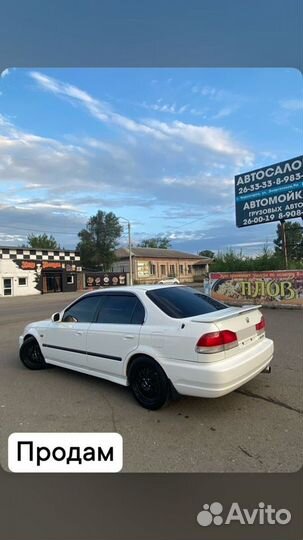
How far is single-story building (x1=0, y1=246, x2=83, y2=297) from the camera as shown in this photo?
3419 cm

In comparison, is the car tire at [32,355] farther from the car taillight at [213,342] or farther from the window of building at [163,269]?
the window of building at [163,269]

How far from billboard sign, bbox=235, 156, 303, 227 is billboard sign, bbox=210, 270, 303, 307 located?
3.53 metres

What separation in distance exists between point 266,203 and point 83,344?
1377 cm

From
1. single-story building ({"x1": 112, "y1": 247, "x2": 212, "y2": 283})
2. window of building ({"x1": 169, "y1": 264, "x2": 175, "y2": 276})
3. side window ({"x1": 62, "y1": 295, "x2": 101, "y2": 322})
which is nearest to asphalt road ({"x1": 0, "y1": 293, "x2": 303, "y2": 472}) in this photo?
side window ({"x1": 62, "y1": 295, "x2": 101, "y2": 322})

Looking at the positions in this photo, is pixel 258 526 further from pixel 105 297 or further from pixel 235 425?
pixel 105 297

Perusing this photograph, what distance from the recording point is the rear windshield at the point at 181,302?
4.00 meters

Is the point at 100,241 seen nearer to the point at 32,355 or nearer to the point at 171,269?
the point at 171,269

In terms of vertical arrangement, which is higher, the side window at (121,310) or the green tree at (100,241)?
the green tree at (100,241)

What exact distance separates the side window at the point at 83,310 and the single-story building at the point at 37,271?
31327mm

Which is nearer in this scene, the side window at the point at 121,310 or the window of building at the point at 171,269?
the side window at the point at 121,310

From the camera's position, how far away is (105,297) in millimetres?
4816

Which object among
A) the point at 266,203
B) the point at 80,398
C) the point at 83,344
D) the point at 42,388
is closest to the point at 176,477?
the point at 80,398

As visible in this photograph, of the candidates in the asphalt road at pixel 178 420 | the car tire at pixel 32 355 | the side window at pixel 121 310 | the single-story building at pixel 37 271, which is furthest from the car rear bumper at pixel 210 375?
the single-story building at pixel 37 271

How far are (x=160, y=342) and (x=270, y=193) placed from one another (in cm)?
1404
